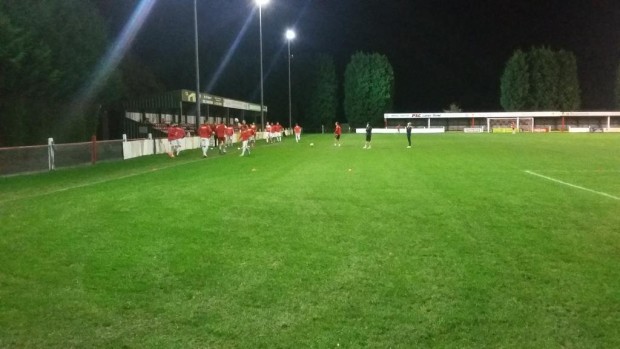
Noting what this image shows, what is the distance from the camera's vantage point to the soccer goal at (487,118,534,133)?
90188mm

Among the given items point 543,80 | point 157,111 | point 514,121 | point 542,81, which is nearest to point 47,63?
point 157,111

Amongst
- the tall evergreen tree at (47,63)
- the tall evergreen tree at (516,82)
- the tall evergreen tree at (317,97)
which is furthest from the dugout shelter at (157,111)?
the tall evergreen tree at (516,82)

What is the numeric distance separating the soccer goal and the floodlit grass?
78907mm

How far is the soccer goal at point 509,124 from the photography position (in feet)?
296

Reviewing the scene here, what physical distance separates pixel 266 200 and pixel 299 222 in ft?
9.77

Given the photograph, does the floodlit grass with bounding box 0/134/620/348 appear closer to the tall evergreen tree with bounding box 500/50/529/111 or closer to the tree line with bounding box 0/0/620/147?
the tree line with bounding box 0/0/620/147

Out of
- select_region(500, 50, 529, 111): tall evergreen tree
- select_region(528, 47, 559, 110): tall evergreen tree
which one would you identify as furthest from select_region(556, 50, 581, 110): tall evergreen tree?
select_region(500, 50, 529, 111): tall evergreen tree

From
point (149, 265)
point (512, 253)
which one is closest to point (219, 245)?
point (149, 265)

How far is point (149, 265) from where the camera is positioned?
25.5 feet

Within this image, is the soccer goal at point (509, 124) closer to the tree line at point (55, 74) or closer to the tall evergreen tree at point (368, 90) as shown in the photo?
the tall evergreen tree at point (368, 90)

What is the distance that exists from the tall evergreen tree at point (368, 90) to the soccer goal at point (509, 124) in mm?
23443

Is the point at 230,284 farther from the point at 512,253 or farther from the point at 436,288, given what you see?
the point at 512,253

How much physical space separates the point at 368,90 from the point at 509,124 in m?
28.6

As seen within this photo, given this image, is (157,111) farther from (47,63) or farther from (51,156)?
(51,156)
